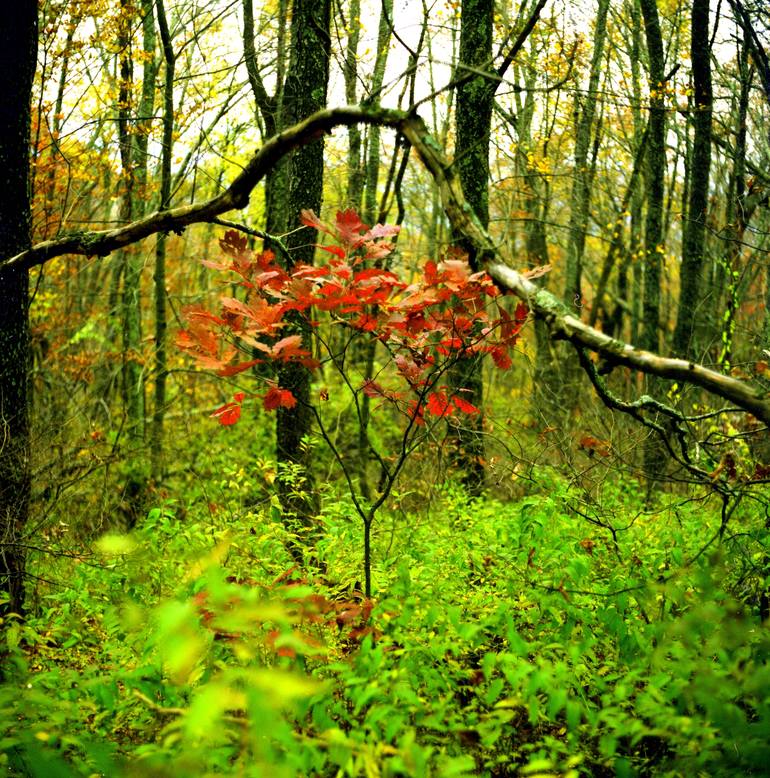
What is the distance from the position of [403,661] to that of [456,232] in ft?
5.93

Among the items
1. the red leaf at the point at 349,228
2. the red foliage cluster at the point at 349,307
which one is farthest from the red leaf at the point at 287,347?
the red leaf at the point at 349,228

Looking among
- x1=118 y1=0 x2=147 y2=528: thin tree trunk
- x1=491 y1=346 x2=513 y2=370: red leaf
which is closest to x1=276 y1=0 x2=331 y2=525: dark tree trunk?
x1=491 y1=346 x2=513 y2=370: red leaf

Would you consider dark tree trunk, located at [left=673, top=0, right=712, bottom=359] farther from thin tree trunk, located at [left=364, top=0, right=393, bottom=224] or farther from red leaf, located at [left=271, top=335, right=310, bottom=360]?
red leaf, located at [left=271, top=335, right=310, bottom=360]

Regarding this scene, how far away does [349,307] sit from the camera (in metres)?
2.79

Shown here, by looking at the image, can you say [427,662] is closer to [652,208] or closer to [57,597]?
[57,597]

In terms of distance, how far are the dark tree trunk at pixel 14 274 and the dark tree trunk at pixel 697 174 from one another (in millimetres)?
7566

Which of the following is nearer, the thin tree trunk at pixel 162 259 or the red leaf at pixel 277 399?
the red leaf at pixel 277 399

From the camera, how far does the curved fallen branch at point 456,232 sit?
7.13 feet

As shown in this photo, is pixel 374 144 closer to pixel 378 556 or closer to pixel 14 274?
pixel 14 274

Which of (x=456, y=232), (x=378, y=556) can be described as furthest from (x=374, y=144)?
(x=456, y=232)

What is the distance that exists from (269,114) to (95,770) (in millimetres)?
7989

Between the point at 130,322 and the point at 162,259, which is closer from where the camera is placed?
the point at 162,259

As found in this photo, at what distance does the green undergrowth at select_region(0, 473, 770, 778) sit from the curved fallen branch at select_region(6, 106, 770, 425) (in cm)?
82

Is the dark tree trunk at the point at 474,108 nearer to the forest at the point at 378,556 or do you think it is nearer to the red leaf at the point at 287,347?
the forest at the point at 378,556
